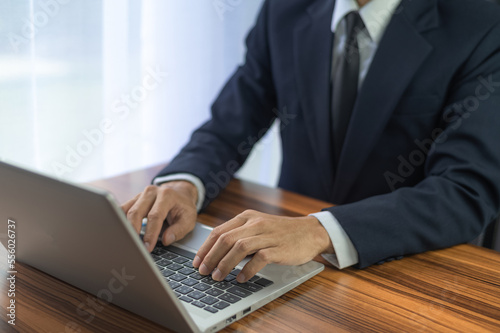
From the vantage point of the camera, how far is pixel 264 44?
1.56 metres

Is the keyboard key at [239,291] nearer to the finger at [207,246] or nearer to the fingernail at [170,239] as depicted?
the finger at [207,246]

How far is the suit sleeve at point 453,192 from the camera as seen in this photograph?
0.96 metres

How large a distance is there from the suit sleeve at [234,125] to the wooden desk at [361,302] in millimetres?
423

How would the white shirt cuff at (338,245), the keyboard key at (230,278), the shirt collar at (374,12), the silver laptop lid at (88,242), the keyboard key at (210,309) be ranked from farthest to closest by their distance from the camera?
1. the shirt collar at (374,12)
2. the white shirt cuff at (338,245)
3. the keyboard key at (230,278)
4. the keyboard key at (210,309)
5. the silver laptop lid at (88,242)

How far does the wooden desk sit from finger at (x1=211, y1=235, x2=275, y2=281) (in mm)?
84

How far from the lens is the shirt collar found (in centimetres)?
130

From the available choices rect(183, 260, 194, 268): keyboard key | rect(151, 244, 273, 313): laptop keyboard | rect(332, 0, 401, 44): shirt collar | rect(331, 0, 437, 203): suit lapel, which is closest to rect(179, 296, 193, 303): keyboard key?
rect(151, 244, 273, 313): laptop keyboard

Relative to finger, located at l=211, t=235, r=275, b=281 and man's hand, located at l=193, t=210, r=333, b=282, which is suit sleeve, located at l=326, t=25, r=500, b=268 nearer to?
man's hand, located at l=193, t=210, r=333, b=282

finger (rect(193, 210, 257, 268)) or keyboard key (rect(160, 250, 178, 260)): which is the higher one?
finger (rect(193, 210, 257, 268))

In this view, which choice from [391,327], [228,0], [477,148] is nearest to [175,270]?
[391,327]

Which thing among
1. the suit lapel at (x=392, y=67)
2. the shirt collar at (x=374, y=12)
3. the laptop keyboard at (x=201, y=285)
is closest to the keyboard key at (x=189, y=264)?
the laptop keyboard at (x=201, y=285)

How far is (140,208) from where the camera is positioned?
985mm

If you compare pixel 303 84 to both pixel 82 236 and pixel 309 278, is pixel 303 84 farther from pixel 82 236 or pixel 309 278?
pixel 82 236

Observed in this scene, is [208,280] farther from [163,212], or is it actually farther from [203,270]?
[163,212]
